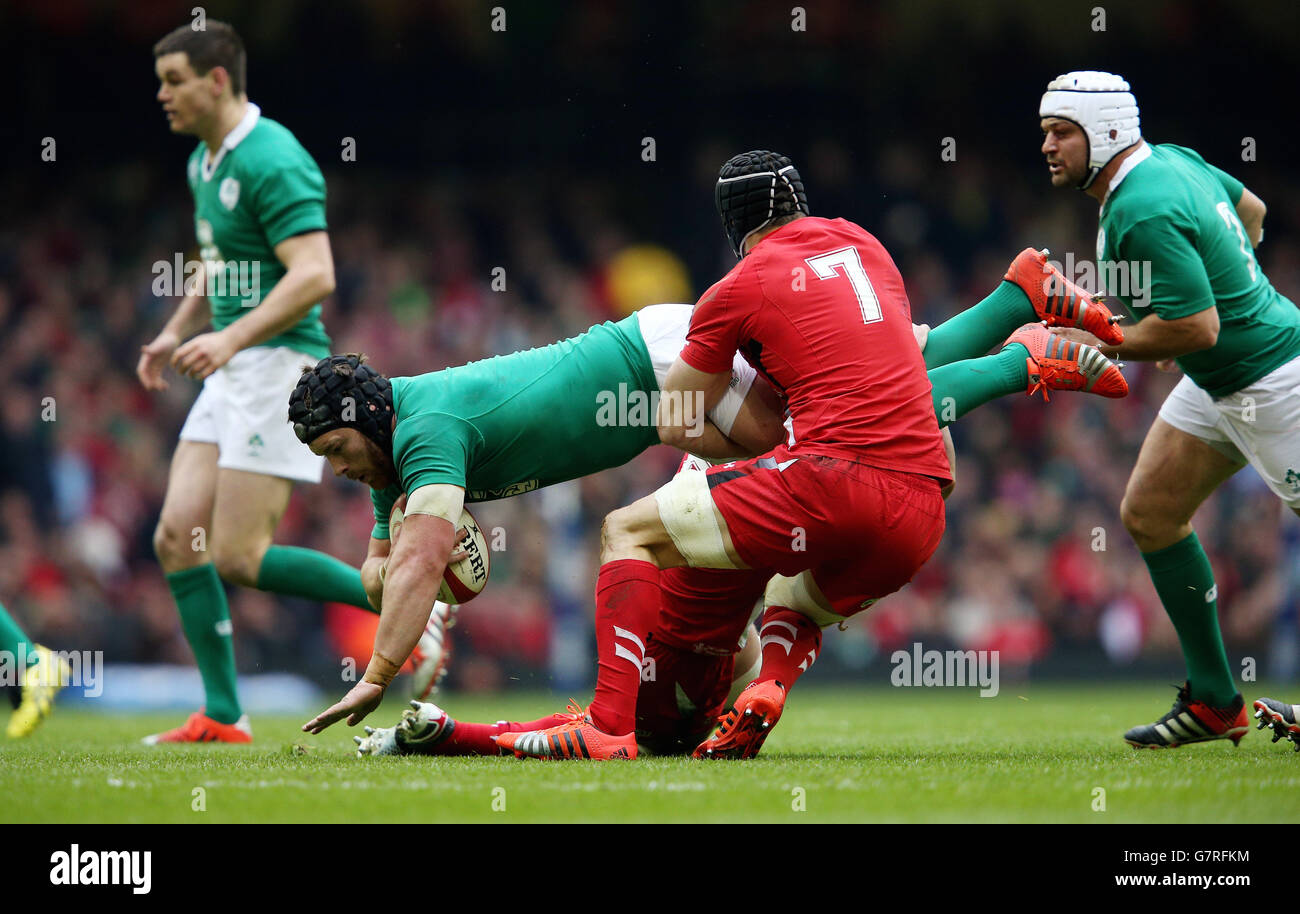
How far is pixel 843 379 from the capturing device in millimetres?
4527

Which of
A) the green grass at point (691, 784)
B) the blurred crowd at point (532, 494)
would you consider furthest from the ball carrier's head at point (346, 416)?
the blurred crowd at point (532, 494)

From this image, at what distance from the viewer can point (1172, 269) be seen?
4918 mm

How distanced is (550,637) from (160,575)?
3062mm

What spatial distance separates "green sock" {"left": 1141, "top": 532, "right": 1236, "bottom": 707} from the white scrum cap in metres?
1.47

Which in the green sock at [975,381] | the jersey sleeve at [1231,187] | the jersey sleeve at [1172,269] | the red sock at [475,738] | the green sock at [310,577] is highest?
the jersey sleeve at [1231,187]

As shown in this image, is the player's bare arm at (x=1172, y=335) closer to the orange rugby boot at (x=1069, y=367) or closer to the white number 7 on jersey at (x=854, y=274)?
the orange rugby boot at (x=1069, y=367)

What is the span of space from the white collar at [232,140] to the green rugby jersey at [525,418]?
2.16 meters

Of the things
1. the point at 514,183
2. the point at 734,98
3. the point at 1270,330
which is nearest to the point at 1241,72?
the point at 734,98

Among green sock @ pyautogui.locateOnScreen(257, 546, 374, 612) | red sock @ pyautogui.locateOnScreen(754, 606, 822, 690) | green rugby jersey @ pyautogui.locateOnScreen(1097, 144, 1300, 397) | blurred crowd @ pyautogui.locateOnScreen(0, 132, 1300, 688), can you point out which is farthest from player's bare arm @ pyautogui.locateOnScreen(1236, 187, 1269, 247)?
blurred crowd @ pyautogui.locateOnScreen(0, 132, 1300, 688)

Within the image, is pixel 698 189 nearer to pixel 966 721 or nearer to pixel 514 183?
pixel 514 183

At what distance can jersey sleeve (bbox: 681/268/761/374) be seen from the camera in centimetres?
458

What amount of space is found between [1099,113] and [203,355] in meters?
3.50

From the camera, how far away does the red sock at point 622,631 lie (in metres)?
4.54

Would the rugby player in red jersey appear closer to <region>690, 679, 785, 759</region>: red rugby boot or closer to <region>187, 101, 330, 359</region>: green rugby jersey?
<region>690, 679, 785, 759</region>: red rugby boot
